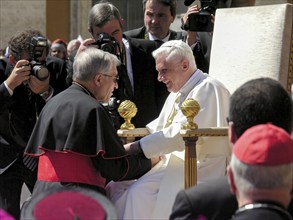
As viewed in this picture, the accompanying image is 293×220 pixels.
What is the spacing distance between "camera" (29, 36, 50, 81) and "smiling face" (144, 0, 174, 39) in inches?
35.8

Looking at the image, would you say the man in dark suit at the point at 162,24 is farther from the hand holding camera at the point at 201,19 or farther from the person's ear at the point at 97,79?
the person's ear at the point at 97,79

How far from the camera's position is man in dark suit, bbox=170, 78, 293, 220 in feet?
8.15

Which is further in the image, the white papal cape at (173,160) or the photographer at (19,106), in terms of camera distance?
the photographer at (19,106)

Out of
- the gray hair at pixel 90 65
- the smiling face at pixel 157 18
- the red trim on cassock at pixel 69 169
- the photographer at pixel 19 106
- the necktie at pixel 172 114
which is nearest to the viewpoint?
the red trim on cassock at pixel 69 169

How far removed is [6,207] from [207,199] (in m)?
2.86

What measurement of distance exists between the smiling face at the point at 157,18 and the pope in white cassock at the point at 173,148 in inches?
38.2

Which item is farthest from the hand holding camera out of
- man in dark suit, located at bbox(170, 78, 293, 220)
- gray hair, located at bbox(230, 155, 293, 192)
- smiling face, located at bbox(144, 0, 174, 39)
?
gray hair, located at bbox(230, 155, 293, 192)

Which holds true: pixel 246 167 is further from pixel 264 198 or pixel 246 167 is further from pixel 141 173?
pixel 141 173

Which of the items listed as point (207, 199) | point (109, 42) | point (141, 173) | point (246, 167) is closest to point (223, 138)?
point (141, 173)

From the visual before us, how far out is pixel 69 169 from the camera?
409 cm

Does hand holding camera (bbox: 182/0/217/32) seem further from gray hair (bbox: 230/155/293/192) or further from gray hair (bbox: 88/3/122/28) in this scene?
gray hair (bbox: 230/155/293/192)

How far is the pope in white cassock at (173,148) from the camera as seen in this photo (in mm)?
4539

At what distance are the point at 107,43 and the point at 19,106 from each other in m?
0.76

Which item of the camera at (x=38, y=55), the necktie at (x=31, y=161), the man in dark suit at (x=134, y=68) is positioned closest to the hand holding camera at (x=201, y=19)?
the man in dark suit at (x=134, y=68)
